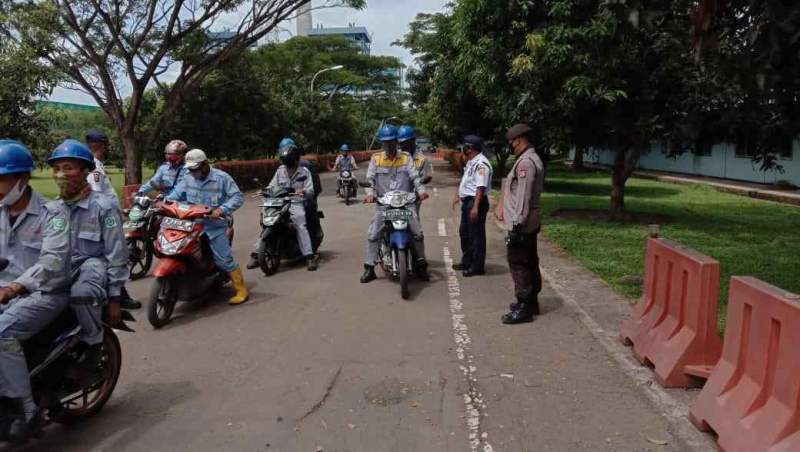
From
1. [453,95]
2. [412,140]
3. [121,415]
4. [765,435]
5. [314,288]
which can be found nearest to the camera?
[765,435]

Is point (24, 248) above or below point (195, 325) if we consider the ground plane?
above

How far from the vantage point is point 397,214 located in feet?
23.7

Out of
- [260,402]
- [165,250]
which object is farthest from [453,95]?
[260,402]

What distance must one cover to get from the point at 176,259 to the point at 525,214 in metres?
3.32

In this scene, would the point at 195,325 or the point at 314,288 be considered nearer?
the point at 195,325

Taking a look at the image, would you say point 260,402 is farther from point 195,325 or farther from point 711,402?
point 711,402

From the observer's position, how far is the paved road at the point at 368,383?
369 centimetres

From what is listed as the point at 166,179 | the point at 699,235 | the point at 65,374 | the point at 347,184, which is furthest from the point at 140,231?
the point at 347,184

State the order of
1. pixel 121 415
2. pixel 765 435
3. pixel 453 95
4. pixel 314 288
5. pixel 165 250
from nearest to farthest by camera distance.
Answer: pixel 765 435 < pixel 121 415 < pixel 165 250 < pixel 314 288 < pixel 453 95

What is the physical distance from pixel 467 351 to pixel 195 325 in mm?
2666

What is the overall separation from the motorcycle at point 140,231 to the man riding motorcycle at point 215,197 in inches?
52.4

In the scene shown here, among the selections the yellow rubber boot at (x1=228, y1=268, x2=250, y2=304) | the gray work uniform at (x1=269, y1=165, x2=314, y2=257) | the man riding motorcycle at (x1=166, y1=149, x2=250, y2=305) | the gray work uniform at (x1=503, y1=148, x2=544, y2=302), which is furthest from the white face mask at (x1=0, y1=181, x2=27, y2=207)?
the gray work uniform at (x1=269, y1=165, x2=314, y2=257)

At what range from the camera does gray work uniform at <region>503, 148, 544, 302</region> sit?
5.75 metres

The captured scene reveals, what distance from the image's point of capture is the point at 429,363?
4.89 m
